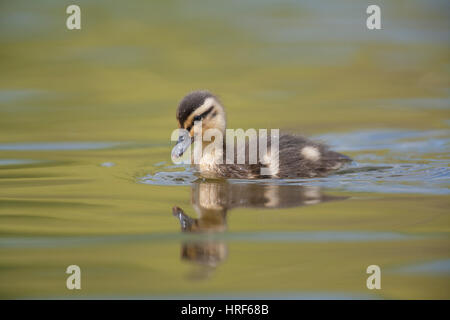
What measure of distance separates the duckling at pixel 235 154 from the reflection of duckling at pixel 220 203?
24cm

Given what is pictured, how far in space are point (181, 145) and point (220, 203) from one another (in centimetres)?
92

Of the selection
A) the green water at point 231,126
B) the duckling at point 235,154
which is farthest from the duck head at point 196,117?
the green water at point 231,126

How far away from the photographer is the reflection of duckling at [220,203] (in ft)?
15.4

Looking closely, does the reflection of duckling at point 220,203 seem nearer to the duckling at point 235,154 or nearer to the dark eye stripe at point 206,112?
the duckling at point 235,154

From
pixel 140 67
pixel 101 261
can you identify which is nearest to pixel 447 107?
pixel 140 67

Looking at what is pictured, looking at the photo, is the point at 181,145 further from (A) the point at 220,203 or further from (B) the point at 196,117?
(A) the point at 220,203

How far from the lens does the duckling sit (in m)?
6.58

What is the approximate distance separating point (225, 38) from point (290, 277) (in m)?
8.51

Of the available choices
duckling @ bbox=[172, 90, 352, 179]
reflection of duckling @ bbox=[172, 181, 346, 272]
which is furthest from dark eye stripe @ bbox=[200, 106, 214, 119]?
reflection of duckling @ bbox=[172, 181, 346, 272]

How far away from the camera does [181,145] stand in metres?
6.51

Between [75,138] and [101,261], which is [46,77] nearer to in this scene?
[75,138]

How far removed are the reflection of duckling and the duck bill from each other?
30 cm

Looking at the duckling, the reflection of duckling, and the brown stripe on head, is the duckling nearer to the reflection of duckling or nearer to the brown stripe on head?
the brown stripe on head

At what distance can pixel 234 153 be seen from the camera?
268 inches
